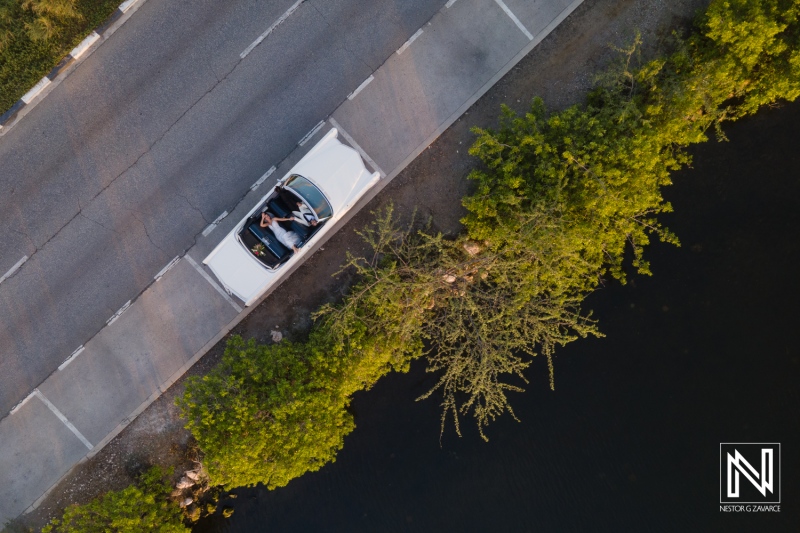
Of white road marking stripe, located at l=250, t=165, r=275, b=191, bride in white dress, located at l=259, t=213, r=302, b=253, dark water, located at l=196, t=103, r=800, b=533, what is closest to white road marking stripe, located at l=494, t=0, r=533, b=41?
dark water, located at l=196, t=103, r=800, b=533

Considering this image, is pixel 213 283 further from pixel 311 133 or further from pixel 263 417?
pixel 311 133

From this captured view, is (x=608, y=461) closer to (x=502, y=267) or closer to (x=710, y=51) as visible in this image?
(x=502, y=267)

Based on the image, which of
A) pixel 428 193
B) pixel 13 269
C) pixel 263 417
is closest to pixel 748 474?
pixel 428 193

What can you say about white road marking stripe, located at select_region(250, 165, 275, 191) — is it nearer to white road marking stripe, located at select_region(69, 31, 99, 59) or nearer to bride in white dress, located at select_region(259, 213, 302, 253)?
bride in white dress, located at select_region(259, 213, 302, 253)

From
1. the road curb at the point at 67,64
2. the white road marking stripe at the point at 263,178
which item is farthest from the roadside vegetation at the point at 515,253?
the road curb at the point at 67,64

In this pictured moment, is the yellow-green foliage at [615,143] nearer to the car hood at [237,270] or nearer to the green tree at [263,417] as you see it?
the car hood at [237,270]

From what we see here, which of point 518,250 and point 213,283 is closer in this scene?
point 518,250

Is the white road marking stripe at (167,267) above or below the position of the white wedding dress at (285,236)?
below
